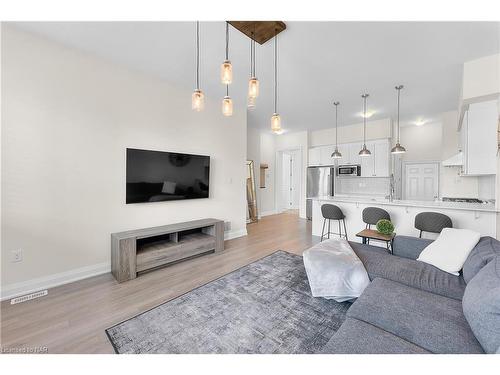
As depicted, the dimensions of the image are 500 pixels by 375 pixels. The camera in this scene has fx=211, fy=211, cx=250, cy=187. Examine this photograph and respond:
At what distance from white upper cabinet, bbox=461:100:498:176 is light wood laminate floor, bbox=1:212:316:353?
10.5 ft

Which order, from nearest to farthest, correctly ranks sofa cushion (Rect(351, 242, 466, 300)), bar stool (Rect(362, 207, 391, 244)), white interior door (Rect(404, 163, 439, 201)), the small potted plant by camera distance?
sofa cushion (Rect(351, 242, 466, 300)) < the small potted plant < bar stool (Rect(362, 207, 391, 244)) < white interior door (Rect(404, 163, 439, 201))

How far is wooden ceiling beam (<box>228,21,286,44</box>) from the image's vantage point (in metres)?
2.01

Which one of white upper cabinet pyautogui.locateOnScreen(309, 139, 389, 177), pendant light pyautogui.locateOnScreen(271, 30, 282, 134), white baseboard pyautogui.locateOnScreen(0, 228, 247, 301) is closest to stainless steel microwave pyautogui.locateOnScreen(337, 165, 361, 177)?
white upper cabinet pyautogui.locateOnScreen(309, 139, 389, 177)

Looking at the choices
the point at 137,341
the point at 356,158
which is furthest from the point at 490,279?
the point at 356,158

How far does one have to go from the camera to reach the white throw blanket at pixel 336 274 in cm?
192

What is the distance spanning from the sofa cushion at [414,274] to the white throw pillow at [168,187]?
2.70m

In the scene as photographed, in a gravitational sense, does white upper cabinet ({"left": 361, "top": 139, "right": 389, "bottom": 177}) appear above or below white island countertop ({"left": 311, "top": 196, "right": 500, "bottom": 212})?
above

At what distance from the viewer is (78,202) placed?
2537 millimetres

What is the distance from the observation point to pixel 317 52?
8.29 ft

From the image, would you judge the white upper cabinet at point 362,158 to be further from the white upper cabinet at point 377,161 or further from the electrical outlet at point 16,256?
the electrical outlet at point 16,256

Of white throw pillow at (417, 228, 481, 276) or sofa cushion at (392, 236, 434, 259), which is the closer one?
white throw pillow at (417, 228, 481, 276)

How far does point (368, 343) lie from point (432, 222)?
2684 millimetres

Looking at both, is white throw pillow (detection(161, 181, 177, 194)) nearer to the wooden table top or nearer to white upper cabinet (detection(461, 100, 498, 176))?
the wooden table top
